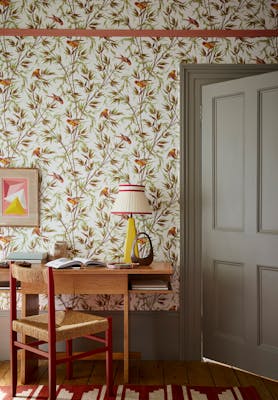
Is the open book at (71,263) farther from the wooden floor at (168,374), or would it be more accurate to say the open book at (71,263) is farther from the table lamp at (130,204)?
the wooden floor at (168,374)

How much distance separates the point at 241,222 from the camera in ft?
11.9

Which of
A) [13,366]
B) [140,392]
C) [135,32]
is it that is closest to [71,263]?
[13,366]

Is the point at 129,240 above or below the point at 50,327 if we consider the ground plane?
above

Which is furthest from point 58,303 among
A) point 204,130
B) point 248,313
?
point 204,130

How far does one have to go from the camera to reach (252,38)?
3895 millimetres

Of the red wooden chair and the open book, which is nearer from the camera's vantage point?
the red wooden chair

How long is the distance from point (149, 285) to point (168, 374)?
26.2 inches

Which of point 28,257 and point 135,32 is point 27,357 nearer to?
point 28,257

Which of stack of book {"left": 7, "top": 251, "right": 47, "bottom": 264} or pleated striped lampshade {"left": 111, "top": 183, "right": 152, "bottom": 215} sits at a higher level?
pleated striped lampshade {"left": 111, "top": 183, "right": 152, "bottom": 215}

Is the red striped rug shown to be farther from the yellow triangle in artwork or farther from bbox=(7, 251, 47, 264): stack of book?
the yellow triangle in artwork

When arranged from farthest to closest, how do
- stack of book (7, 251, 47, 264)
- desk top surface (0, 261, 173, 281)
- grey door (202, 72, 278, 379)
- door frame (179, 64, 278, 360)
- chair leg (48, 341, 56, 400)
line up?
door frame (179, 64, 278, 360) < stack of book (7, 251, 47, 264) < grey door (202, 72, 278, 379) < desk top surface (0, 261, 173, 281) < chair leg (48, 341, 56, 400)

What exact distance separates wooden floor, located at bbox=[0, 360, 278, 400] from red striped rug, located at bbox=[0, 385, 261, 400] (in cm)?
9

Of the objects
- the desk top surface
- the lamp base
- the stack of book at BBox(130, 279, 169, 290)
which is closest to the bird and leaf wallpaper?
the lamp base

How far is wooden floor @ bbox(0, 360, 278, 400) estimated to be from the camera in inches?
133
